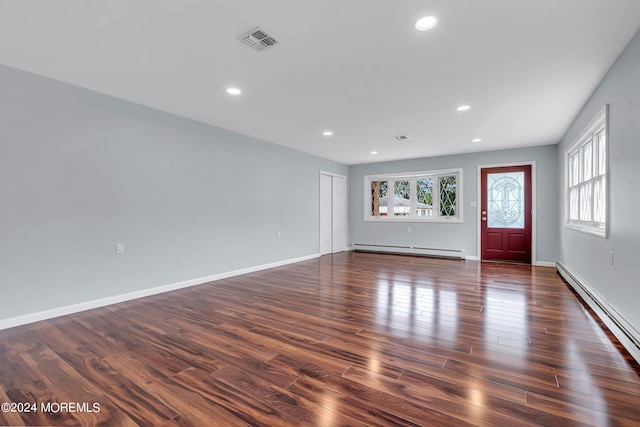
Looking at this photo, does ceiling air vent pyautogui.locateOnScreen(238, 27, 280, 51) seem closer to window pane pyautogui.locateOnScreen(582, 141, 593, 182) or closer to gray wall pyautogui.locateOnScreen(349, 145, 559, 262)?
window pane pyautogui.locateOnScreen(582, 141, 593, 182)

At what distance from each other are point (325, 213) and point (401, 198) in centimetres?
207

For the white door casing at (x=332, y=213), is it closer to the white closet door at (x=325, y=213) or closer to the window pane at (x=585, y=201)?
the white closet door at (x=325, y=213)

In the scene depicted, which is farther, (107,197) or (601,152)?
(107,197)

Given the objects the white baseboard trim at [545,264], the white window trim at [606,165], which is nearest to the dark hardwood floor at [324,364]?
the white window trim at [606,165]

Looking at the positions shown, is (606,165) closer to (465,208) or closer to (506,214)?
(506,214)

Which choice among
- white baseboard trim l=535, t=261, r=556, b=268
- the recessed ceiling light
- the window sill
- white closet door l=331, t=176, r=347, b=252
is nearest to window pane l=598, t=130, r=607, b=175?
the recessed ceiling light

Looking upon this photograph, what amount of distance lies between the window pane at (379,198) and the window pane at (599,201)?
475cm

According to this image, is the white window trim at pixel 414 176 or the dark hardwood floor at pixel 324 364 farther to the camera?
the white window trim at pixel 414 176

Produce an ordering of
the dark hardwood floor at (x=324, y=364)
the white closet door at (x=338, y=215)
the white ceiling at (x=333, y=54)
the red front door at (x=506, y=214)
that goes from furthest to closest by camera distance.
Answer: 1. the white closet door at (x=338, y=215)
2. the red front door at (x=506, y=214)
3. the white ceiling at (x=333, y=54)
4. the dark hardwood floor at (x=324, y=364)

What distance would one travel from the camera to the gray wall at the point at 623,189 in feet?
7.57

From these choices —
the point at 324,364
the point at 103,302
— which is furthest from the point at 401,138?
the point at 103,302

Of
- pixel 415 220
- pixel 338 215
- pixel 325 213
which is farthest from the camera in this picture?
pixel 338 215

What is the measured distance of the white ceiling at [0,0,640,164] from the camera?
203cm

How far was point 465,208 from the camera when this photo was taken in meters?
6.74
